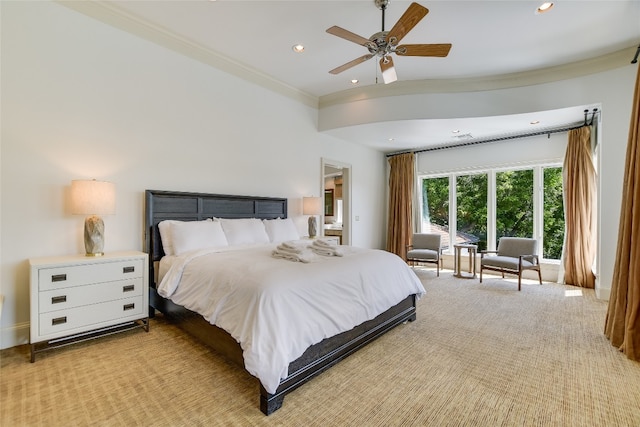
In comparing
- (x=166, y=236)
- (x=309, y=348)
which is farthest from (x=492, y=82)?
(x=166, y=236)

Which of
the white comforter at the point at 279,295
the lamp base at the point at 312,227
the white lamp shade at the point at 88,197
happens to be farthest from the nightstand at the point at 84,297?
the lamp base at the point at 312,227

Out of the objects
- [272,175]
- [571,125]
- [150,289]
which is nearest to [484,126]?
[571,125]

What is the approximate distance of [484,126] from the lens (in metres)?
4.89

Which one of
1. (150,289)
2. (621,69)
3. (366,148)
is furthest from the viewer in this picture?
(366,148)

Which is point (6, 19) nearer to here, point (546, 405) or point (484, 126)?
point (546, 405)

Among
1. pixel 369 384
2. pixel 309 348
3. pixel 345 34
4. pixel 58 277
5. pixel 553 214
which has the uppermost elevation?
pixel 345 34

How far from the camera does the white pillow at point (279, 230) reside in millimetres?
4043

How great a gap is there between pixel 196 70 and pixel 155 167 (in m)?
1.38

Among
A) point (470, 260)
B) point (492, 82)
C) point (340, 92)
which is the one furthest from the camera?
point (470, 260)

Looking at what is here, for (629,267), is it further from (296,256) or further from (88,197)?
(88,197)

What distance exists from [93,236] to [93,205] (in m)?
0.29

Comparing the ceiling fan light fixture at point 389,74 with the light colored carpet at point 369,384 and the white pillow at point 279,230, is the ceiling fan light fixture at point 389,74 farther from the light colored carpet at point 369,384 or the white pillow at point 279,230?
the light colored carpet at point 369,384

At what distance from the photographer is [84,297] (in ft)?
8.18

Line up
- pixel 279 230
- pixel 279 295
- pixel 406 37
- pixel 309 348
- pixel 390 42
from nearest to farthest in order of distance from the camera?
pixel 279 295, pixel 309 348, pixel 390 42, pixel 406 37, pixel 279 230
